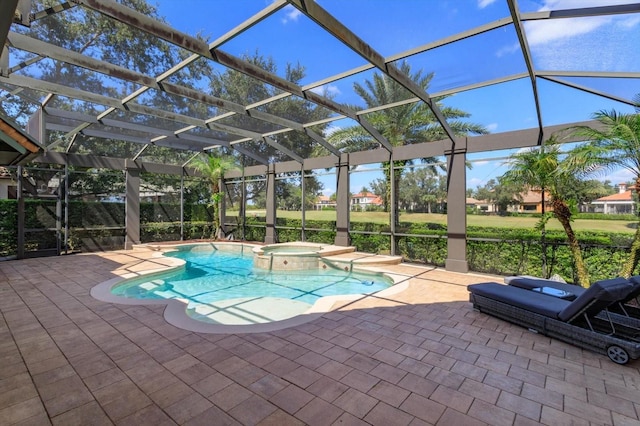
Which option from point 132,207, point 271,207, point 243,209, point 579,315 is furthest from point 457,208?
point 132,207

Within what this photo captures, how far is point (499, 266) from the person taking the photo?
7668 mm

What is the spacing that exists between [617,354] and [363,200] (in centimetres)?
783

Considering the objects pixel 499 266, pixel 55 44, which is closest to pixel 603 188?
pixel 499 266

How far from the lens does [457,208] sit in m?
8.27

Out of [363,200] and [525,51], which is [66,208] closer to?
[363,200]

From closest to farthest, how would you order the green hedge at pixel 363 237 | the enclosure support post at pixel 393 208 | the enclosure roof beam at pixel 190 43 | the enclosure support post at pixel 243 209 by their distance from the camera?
the enclosure roof beam at pixel 190 43
the green hedge at pixel 363 237
the enclosure support post at pixel 393 208
the enclosure support post at pixel 243 209

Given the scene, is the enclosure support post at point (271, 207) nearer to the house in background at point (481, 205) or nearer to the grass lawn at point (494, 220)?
the grass lawn at point (494, 220)

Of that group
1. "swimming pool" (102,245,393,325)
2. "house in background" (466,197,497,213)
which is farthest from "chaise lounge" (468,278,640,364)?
"house in background" (466,197,497,213)

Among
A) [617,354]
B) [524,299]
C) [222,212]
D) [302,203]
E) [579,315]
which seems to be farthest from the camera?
[222,212]

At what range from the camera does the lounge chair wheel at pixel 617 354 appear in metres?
3.33

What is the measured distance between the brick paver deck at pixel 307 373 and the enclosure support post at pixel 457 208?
3.52m

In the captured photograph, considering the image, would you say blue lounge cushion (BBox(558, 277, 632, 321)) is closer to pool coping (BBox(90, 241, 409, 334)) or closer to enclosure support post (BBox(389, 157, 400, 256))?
pool coping (BBox(90, 241, 409, 334))

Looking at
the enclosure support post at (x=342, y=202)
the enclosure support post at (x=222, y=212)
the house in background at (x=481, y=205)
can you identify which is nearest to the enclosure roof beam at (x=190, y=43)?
the enclosure support post at (x=342, y=202)

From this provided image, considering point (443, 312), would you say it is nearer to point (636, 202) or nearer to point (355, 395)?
point (355, 395)
